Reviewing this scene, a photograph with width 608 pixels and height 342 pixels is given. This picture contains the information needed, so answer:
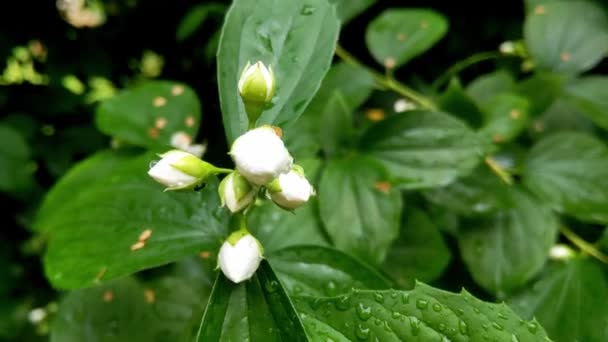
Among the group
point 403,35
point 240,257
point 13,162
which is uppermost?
point 240,257

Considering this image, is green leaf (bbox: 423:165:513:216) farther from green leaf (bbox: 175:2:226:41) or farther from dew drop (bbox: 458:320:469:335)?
green leaf (bbox: 175:2:226:41)

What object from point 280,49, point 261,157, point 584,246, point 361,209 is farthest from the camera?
point 584,246

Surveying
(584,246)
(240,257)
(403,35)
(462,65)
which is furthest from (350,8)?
(240,257)

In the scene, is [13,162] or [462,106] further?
[13,162]

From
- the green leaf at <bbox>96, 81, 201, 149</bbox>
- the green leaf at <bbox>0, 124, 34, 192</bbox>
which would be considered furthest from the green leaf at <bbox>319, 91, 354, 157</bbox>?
the green leaf at <bbox>0, 124, 34, 192</bbox>

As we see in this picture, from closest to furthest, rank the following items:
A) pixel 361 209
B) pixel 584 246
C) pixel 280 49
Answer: pixel 280 49 < pixel 361 209 < pixel 584 246

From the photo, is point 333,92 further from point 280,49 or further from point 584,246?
point 584,246

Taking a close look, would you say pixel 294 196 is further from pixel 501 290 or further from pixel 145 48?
pixel 145 48

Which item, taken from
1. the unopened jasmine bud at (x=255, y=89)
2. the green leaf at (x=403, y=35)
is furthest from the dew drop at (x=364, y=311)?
the green leaf at (x=403, y=35)
